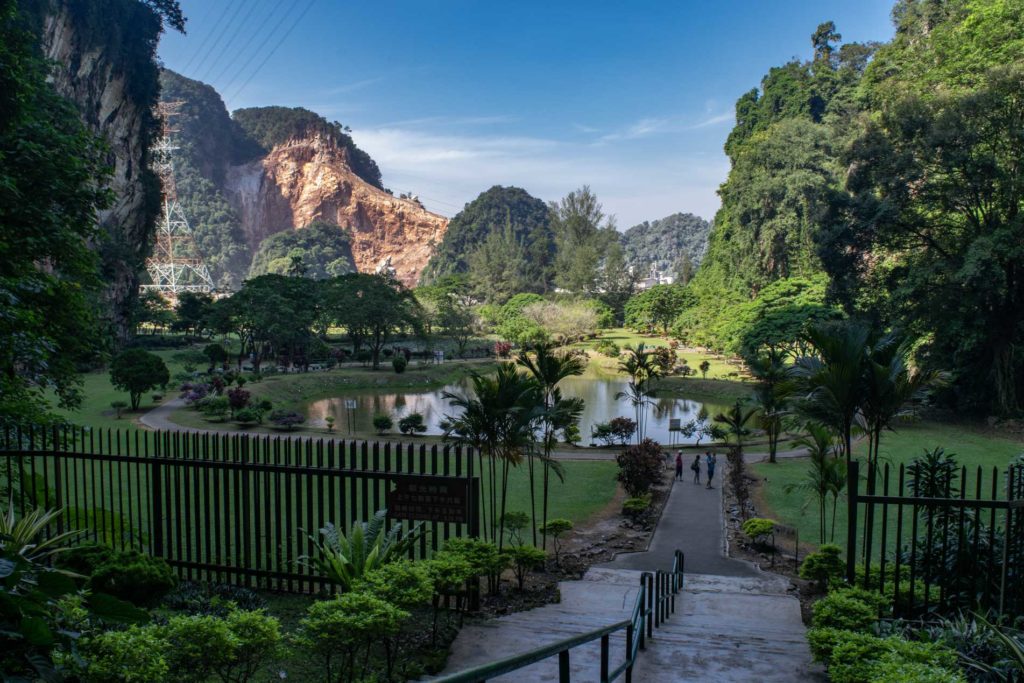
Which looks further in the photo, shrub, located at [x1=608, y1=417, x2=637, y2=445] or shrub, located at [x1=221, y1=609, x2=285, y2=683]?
shrub, located at [x1=608, y1=417, x2=637, y2=445]

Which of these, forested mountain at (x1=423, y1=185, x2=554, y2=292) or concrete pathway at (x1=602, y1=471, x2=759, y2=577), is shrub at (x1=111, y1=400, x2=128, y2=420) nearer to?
concrete pathway at (x1=602, y1=471, x2=759, y2=577)

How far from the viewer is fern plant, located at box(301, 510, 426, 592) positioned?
582 centimetres

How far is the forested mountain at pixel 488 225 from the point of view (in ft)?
352

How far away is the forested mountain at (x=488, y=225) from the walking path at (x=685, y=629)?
87928mm

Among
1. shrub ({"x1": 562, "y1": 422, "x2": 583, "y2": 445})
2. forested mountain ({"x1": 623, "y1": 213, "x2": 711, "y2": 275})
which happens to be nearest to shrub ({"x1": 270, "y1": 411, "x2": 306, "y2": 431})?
shrub ({"x1": 562, "y1": 422, "x2": 583, "y2": 445})

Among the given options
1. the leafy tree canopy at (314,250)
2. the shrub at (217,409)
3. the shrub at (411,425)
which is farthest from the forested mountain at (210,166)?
the shrub at (411,425)

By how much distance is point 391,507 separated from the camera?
6.48 m

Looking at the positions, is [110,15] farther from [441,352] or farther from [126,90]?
[441,352]

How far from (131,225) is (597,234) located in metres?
49.0

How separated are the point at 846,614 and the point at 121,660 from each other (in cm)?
437

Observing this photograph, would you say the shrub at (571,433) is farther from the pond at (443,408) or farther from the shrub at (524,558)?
the shrub at (524,558)

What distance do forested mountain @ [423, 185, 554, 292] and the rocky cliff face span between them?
5803 cm

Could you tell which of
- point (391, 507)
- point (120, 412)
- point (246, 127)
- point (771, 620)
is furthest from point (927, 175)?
point (246, 127)

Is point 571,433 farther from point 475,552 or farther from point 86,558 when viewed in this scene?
point 86,558
